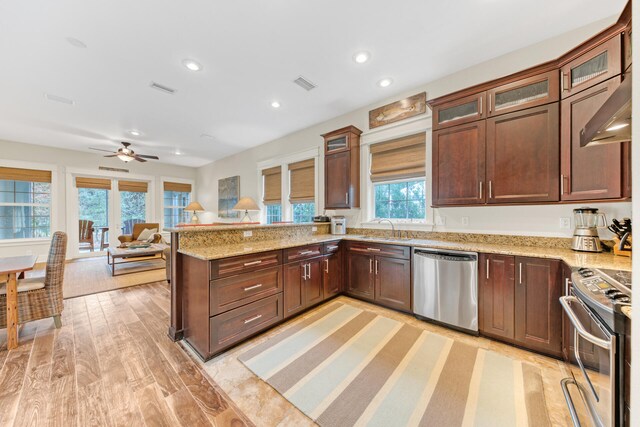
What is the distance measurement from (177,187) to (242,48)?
22.2 ft

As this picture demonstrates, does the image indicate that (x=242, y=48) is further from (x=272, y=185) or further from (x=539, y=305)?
(x=539, y=305)

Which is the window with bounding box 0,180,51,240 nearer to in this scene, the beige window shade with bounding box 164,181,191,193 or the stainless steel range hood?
the beige window shade with bounding box 164,181,191,193

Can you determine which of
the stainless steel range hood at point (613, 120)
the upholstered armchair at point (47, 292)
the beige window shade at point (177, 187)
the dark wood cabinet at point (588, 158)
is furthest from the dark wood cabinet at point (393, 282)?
the beige window shade at point (177, 187)

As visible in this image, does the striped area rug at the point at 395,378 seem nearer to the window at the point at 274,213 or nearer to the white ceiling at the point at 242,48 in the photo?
the white ceiling at the point at 242,48

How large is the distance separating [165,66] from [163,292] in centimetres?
322

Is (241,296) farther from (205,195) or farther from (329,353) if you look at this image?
(205,195)

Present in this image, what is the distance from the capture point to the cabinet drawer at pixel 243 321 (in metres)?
1.99

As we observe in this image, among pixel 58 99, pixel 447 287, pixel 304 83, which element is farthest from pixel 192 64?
pixel 447 287

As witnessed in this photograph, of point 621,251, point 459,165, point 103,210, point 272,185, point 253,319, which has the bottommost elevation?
point 253,319

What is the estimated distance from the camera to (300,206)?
505 cm

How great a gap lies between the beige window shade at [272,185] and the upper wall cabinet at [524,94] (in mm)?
3987

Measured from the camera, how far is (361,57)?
103 inches

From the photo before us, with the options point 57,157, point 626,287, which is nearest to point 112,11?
point 626,287

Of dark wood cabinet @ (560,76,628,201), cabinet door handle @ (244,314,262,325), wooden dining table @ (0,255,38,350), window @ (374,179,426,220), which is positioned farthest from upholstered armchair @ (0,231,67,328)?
dark wood cabinet @ (560,76,628,201)
